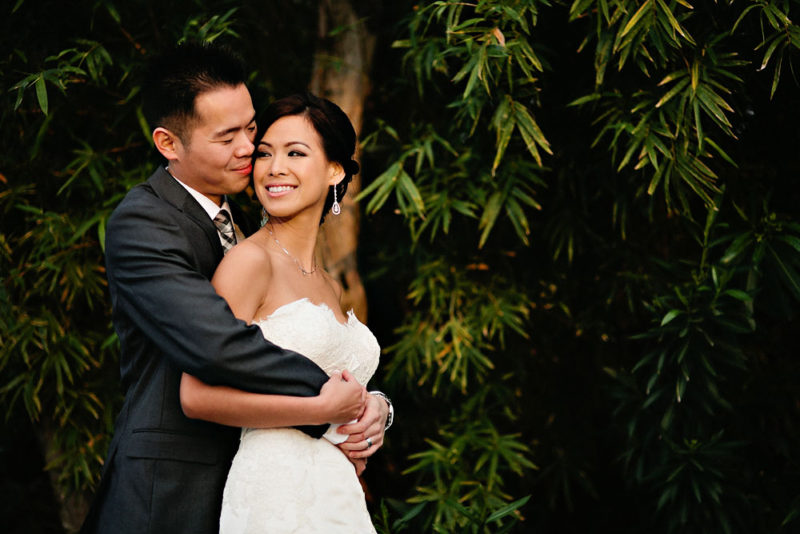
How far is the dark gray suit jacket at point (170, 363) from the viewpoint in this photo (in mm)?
1503

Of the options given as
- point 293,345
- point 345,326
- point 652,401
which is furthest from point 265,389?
point 652,401

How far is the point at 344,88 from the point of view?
305cm

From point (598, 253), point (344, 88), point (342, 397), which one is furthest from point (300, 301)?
point (598, 253)

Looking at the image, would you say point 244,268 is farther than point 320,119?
No

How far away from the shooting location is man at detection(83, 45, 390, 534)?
4.96ft

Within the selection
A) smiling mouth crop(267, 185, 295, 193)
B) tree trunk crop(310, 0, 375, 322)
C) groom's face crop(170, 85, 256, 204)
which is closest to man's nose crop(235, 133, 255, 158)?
groom's face crop(170, 85, 256, 204)

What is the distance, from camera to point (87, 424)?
117 inches

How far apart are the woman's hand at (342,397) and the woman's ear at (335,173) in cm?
56

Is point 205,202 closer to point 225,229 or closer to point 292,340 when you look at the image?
point 225,229

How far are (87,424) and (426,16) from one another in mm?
2209

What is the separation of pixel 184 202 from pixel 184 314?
36 centimetres

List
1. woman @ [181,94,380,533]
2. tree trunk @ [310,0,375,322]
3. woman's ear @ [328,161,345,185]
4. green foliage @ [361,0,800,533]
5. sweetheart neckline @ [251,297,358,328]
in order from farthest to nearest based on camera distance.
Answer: tree trunk @ [310,0,375,322] < green foliage @ [361,0,800,533] < woman's ear @ [328,161,345,185] < sweetheart neckline @ [251,297,358,328] < woman @ [181,94,380,533]

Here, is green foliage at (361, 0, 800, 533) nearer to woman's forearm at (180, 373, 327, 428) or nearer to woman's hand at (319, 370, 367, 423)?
woman's hand at (319, 370, 367, 423)

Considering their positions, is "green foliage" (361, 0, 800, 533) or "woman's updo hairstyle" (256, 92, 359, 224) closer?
"woman's updo hairstyle" (256, 92, 359, 224)
